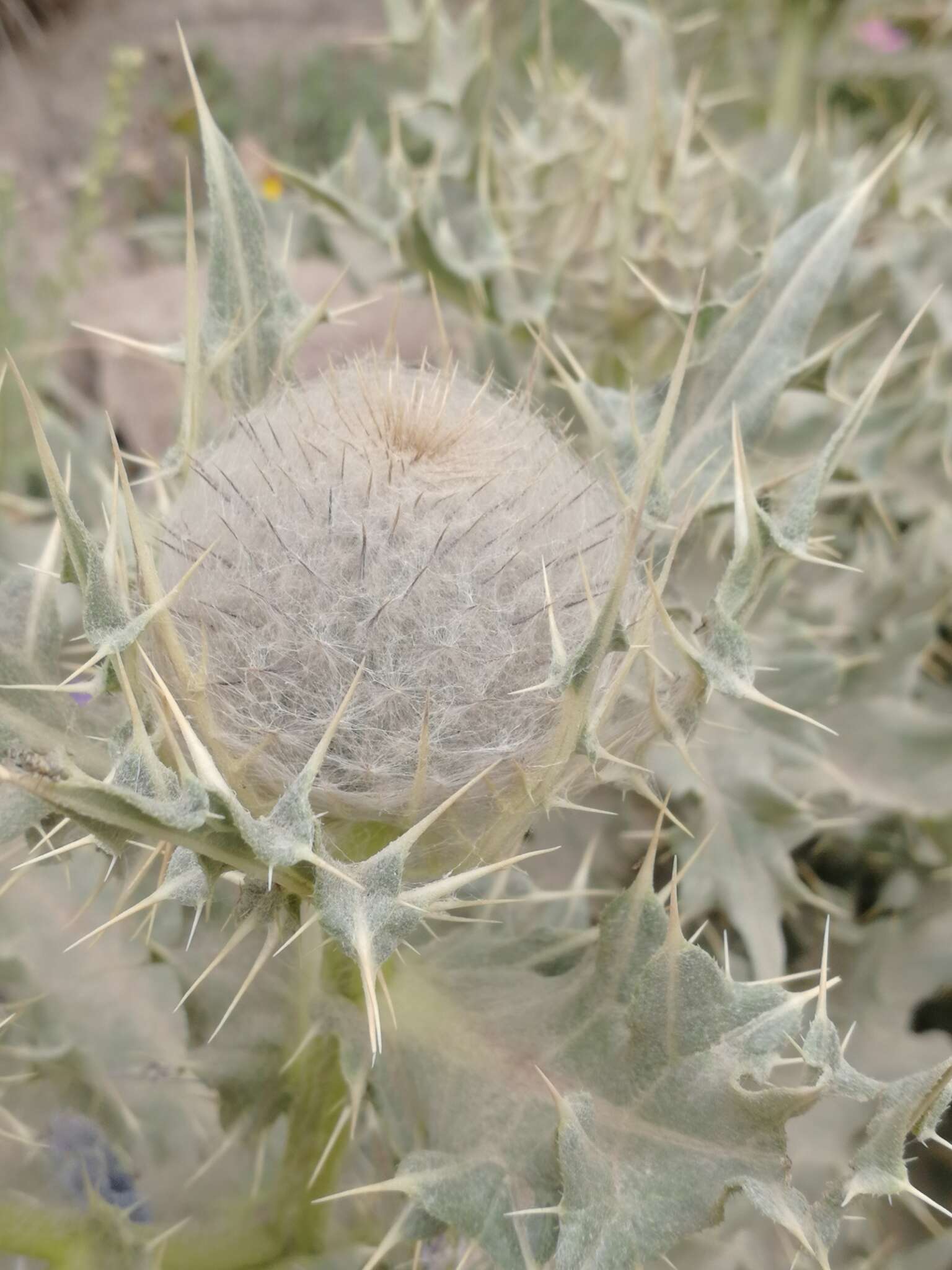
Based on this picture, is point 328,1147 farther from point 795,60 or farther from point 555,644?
point 795,60

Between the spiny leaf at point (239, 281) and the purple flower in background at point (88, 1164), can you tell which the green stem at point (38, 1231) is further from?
the spiny leaf at point (239, 281)

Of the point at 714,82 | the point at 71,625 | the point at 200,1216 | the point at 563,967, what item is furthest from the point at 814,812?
the point at 714,82

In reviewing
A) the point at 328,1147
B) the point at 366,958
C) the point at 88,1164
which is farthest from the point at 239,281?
the point at 88,1164

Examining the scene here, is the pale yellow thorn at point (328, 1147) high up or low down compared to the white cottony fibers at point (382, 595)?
down

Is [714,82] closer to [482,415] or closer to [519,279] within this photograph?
[519,279]

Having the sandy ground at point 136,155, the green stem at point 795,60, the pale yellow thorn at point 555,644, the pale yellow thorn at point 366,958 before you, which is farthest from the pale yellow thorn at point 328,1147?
the green stem at point 795,60
